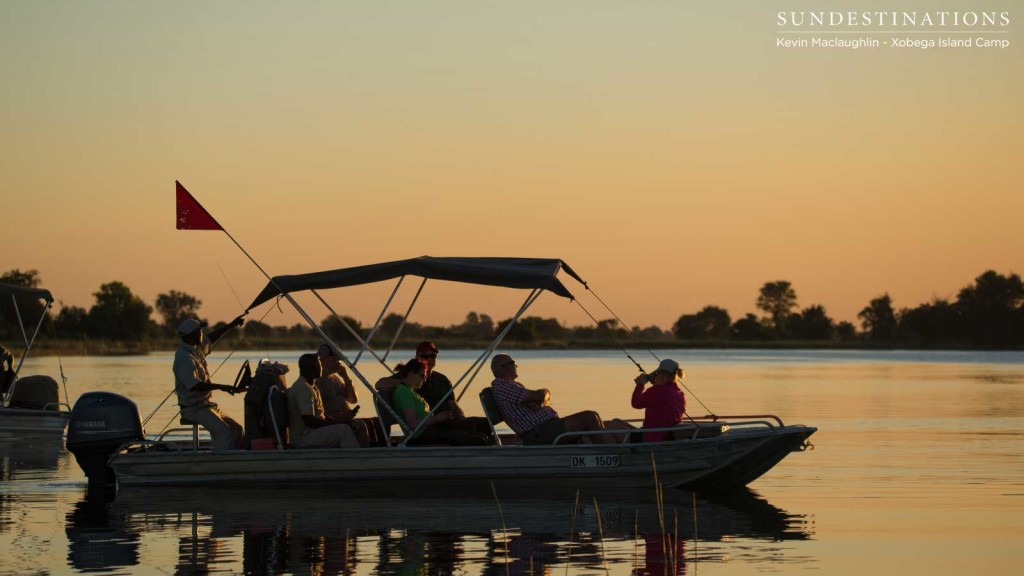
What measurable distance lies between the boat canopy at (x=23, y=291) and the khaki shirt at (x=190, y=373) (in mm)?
11107

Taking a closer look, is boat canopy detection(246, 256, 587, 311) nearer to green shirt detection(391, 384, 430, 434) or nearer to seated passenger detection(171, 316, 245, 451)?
seated passenger detection(171, 316, 245, 451)

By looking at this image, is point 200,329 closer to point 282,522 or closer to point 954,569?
point 282,522

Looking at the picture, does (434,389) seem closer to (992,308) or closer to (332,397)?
(332,397)

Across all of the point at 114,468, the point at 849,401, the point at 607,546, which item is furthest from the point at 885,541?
the point at 849,401

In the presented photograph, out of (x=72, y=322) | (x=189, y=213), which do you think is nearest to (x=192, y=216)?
(x=189, y=213)

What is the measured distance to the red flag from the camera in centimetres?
1872

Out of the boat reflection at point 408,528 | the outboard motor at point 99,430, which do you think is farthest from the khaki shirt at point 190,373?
the outboard motor at point 99,430

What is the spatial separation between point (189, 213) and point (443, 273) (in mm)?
3156

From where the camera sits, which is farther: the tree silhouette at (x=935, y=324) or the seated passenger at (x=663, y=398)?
the tree silhouette at (x=935, y=324)

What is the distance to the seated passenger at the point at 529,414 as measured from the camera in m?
17.6

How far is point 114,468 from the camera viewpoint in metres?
18.9

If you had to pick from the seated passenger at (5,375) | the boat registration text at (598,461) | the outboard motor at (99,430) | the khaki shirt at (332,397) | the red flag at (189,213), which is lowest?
the boat registration text at (598,461)

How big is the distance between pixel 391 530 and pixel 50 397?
1483 centimetres

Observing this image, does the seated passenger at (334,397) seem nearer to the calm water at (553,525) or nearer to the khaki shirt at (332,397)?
the khaki shirt at (332,397)
